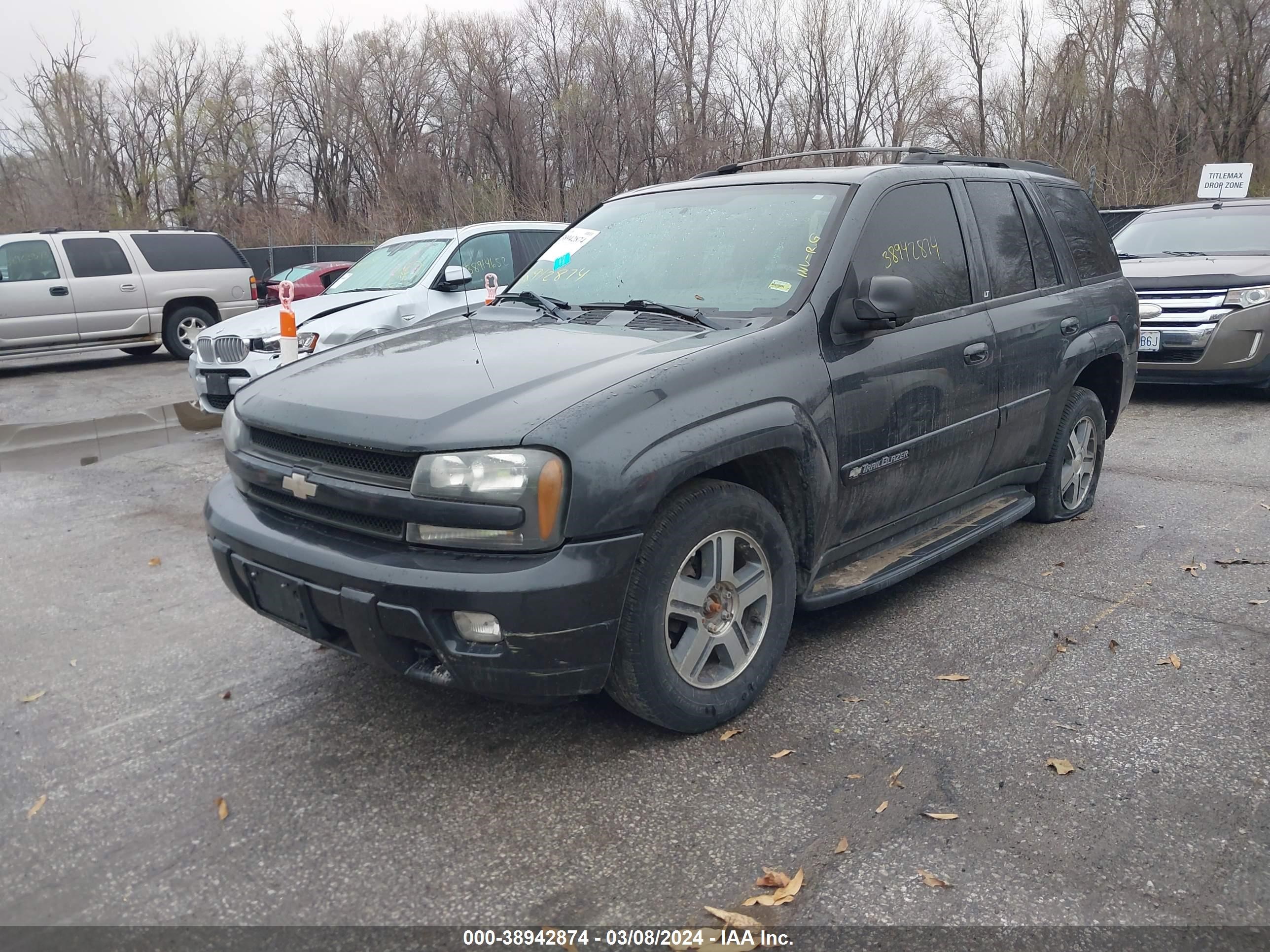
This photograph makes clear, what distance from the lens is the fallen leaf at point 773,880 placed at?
2602 millimetres

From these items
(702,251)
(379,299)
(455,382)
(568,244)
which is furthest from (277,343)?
(455,382)

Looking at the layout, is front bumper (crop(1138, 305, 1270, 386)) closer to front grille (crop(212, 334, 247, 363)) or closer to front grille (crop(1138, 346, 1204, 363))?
front grille (crop(1138, 346, 1204, 363))

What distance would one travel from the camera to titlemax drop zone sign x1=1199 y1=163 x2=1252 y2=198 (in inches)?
687

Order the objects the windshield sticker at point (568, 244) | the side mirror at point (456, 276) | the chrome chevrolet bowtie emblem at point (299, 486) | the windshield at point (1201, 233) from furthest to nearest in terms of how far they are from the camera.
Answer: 1. the windshield at point (1201, 233)
2. the side mirror at point (456, 276)
3. the windshield sticker at point (568, 244)
4. the chrome chevrolet bowtie emblem at point (299, 486)

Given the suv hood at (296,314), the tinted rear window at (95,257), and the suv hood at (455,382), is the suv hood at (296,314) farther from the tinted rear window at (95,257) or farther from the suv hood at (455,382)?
the tinted rear window at (95,257)

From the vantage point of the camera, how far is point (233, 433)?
11.9 feet

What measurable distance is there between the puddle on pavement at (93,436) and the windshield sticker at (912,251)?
6581 millimetres

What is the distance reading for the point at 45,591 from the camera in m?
4.98

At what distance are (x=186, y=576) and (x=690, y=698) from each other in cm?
307

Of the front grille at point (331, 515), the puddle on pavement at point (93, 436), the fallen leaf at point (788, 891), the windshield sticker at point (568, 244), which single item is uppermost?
the windshield sticker at point (568, 244)

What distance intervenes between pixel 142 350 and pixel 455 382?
1426cm

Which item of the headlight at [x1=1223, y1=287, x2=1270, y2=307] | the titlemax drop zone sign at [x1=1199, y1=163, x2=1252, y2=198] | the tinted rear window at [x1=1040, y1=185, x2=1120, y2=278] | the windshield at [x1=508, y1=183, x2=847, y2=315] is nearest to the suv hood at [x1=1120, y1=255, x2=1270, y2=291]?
the headlight at [x1=1223, y1=287, x2=1270, y2=307]

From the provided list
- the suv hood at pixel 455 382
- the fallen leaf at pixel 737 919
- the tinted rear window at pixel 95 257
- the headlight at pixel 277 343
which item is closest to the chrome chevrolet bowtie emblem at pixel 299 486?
the suv hood at pixel 455 382

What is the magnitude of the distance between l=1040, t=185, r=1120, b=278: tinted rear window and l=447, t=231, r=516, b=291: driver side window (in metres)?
5.27
